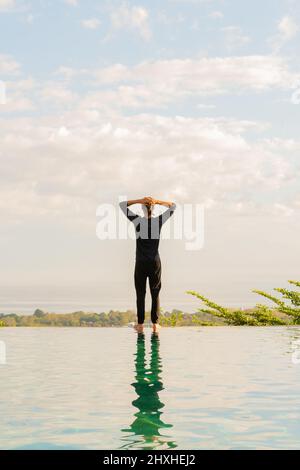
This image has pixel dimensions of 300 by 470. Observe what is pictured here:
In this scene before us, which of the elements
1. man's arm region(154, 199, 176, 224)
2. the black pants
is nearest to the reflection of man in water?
the black pants

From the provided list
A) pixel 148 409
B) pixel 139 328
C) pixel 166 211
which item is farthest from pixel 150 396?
pixel 139 328

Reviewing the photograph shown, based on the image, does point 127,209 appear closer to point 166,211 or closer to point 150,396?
point 166,211

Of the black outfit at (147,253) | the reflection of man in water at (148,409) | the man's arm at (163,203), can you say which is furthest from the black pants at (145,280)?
the reflection of man in water at (148,409)

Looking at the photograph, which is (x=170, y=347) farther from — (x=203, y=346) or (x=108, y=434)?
(x=108, y=434)

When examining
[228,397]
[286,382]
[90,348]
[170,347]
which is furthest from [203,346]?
[228,397]

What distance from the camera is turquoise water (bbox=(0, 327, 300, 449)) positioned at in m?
4.93

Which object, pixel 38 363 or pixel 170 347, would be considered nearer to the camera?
pixel 38 363

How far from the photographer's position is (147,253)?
498 inches

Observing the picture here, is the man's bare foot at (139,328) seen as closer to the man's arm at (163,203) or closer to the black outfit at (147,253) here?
the black outfit at (147,253)

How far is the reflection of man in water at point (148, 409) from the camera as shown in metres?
4.78

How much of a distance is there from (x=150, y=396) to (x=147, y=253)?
241 inches

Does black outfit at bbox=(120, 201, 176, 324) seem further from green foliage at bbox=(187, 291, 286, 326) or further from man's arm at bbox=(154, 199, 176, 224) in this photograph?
green foliage at bbox=(187, 291, 286, 326)
